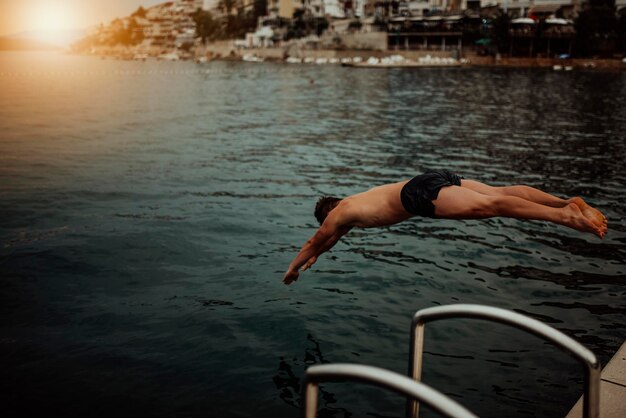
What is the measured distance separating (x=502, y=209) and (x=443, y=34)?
119740 mm

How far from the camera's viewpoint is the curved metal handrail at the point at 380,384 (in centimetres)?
202

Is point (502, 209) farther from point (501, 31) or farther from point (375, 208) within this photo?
point (501, 31)

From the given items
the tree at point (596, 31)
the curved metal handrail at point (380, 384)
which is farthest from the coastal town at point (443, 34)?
the curved metal handrail at point (380, 384)

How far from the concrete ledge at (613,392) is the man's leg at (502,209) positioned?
1.24 meters

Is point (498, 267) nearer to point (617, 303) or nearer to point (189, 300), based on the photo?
point (617, 303)

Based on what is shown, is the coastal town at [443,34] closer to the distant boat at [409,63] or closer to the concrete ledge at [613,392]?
the distant boat at [409,63]

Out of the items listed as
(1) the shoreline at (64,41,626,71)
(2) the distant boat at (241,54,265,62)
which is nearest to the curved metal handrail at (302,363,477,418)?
(1) the shoreline at (64,41,626,71)

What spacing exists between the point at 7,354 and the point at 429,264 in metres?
6.96

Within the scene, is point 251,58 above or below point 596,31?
above

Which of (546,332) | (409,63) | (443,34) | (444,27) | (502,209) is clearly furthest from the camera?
(444,27)

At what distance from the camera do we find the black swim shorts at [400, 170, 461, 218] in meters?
5.63

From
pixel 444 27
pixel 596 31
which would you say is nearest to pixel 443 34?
pixel 444 27

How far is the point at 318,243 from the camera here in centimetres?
646

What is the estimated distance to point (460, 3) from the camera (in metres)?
134
